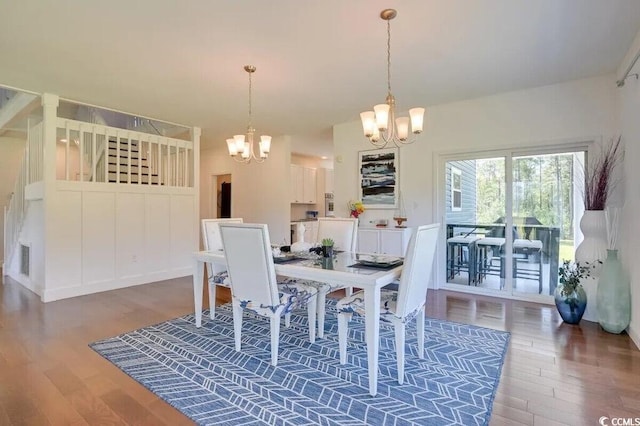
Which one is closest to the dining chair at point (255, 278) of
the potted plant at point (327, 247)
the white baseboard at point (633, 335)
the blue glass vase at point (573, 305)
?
the potted plant at point (327, 247)

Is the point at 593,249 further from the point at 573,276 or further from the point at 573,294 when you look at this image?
the point at 573,294

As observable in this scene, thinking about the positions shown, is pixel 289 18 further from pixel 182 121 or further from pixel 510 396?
pixel 182 121

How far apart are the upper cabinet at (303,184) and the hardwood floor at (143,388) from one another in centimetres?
411

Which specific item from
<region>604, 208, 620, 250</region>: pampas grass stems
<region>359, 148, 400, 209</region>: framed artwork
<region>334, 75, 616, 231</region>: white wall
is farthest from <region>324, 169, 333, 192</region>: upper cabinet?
<region>604, 208, 620, 250</region>: pampas grass stems

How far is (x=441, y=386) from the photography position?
2.16 m

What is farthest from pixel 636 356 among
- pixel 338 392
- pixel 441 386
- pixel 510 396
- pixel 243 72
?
pixel 243 72

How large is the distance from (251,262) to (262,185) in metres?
4.50

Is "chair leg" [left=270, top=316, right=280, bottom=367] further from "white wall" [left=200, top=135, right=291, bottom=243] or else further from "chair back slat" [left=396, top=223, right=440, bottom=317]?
"white wall" [left=200, top=135, right=291, bottom=243]

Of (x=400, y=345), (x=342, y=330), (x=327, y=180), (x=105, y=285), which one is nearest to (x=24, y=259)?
(x=105, y=285)

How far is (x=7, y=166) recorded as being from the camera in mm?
6441

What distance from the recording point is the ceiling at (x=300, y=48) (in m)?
2.39

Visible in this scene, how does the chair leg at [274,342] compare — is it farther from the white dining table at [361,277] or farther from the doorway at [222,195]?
the doorway at [222,195]

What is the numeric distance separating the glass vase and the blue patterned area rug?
0.99 metres

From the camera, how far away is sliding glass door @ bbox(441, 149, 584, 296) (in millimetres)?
3969
